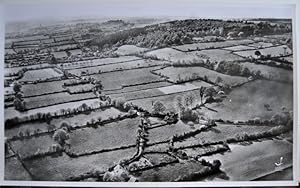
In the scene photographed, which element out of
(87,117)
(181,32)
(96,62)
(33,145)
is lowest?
(33,145)

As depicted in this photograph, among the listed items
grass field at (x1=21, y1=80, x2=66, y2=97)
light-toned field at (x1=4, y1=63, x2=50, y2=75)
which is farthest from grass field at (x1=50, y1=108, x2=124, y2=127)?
light-toned field at (x1=4, y1=63, x2=50, y2=75)

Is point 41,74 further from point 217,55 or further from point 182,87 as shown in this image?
point 217,55

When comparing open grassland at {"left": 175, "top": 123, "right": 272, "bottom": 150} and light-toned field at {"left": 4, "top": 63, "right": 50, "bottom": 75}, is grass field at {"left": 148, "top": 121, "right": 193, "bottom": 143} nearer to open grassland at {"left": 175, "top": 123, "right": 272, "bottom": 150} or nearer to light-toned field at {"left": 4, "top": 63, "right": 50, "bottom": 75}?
open grassland at {"left": 175, "top": 123, "right": 272, "bottom": 150}

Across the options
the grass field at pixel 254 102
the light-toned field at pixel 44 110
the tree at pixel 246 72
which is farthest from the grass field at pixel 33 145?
the tree at pixel 246 72

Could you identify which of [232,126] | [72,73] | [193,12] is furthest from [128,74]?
[232,126]

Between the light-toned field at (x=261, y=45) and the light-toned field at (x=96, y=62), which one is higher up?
the light-toned field at (x=261, y=45)

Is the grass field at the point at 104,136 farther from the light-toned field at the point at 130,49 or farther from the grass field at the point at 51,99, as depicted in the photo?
the light-toned field at the point at 130,49

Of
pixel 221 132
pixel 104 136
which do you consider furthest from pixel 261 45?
pixel 104 136

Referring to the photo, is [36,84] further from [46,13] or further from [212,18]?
[212,18]
